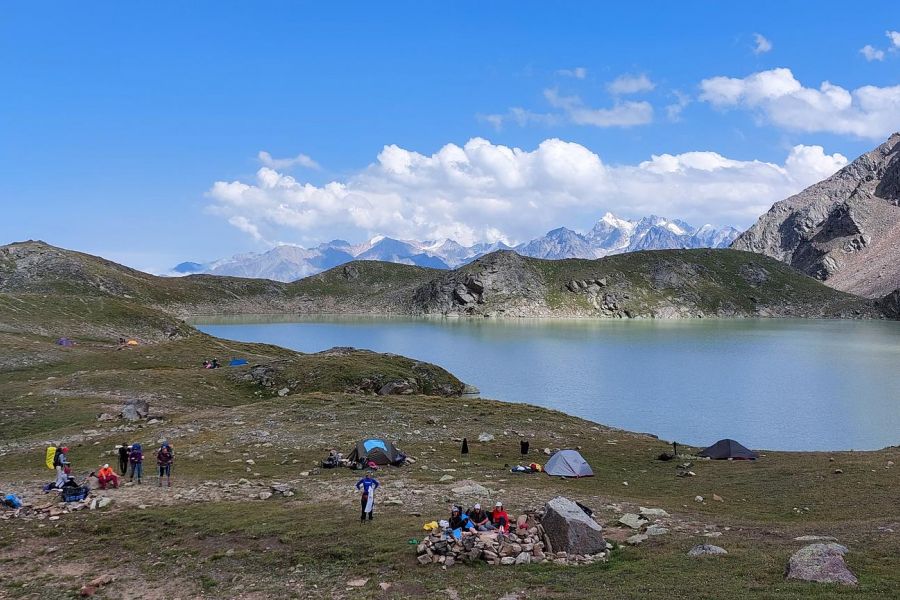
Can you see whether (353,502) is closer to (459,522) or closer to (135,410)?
(459,522)

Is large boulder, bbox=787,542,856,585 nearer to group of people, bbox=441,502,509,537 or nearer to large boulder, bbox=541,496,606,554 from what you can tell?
large boulder, bbox=541,496,606,554

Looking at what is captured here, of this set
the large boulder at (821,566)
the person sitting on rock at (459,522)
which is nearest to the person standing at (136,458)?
the person sitting on rock at (459,522)

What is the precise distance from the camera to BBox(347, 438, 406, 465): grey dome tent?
1358 inches

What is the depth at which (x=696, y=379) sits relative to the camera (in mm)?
90750

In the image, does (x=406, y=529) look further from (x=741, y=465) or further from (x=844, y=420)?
(x=844, y=420)

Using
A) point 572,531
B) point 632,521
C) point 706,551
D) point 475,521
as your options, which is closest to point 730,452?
point 632,521

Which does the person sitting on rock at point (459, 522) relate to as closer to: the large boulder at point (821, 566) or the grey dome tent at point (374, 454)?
the large boulder at point (821, 566)

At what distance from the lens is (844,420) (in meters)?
61.1

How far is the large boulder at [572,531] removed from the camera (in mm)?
19547

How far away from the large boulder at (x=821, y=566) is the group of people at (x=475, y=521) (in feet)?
29.4

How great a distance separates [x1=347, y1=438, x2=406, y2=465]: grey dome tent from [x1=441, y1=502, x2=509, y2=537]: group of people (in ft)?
45.4

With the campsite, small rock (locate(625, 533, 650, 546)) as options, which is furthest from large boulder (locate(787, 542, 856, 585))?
small rock (locate(625, 533, 650, 546))

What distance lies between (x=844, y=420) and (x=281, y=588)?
63.7 metres

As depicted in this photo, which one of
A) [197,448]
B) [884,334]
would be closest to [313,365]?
[197,448]
